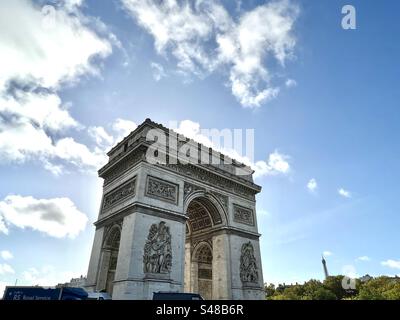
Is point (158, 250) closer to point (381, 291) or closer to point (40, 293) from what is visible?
point (40, 293)

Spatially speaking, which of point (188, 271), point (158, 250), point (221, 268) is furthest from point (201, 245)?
point (158, 250)

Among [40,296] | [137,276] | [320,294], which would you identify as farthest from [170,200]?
[320,294]

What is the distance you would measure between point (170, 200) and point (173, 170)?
2.14m

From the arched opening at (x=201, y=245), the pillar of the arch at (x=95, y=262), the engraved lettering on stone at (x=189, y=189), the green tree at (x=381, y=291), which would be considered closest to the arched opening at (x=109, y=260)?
the pillar of the arch at (x=95, y=262)

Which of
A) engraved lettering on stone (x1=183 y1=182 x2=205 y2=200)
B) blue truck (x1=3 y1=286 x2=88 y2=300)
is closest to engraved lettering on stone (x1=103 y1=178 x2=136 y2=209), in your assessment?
engraved lettering on stone (x1=183 y1=182 x2=205 y2=200)

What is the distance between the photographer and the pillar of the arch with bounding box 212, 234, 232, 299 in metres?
19.0

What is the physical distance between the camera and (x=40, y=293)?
37.9 feet

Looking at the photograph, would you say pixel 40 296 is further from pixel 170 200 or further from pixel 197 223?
pixel 197 223

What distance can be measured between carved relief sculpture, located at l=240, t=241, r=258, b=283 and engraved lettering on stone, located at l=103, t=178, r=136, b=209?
368 inches

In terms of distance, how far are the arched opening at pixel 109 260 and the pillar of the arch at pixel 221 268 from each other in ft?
22.5

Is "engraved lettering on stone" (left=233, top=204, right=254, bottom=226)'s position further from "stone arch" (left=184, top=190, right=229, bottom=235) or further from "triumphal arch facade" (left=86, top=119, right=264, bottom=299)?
"stone arch" (left=184, top=190, right=229, bottom=235)
